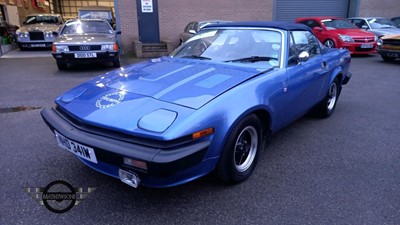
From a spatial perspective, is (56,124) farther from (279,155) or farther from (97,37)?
(97,37)

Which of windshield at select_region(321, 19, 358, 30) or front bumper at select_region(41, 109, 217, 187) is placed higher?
windshield at select_region(321, 19, 358, 30)

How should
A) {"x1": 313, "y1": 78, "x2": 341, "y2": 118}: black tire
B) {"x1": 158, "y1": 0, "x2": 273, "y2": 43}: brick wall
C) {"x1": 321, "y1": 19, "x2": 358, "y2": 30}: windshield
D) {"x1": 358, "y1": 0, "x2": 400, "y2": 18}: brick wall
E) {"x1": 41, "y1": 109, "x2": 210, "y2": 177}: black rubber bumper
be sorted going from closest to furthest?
1. {"x1": 41, "y1": 109, "x2": 210, "y2": 177}: black rubber bumper
2. {"x1": 313, "y1": 78, "x2": 341, "y2": 118}: black tire
3. {"x1": 321, "y1": 19, "x2": 358, "y2": 30}: windshield
4. {"x1": 158, "y1": 0, "x2": 273, "y2": 43}: brick wall
5. {"x1": 358, "y1": 0, "x2": 400, "y2": 18}: brick wall

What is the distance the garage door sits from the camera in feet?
48.6

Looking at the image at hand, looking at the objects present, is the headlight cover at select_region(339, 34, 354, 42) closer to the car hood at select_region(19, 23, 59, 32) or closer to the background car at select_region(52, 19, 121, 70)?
the background car at select_region(52, 19, 121, 70)

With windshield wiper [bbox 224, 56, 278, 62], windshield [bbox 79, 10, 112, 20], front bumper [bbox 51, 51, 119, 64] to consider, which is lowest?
front bumper [bbox 51, 51, 119, 64]

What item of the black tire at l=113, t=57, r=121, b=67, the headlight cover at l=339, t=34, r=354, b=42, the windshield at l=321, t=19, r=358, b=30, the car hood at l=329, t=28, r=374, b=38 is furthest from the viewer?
the windshield at l=321, t=19, r=358, b=30

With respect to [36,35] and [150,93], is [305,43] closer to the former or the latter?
[150,93]

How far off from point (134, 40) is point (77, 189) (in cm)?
1084

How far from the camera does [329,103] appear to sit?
4.58 m

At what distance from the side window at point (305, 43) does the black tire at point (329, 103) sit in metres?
0.61

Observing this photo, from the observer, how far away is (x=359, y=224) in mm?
2166

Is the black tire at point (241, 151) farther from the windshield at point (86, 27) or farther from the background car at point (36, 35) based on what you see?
the background car at point (36, 35)

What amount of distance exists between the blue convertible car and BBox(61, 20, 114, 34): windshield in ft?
20.2

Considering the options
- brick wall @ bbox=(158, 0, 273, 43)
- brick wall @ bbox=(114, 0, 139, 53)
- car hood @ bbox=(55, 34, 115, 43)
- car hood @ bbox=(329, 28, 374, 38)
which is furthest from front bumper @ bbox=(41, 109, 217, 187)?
brick wall @ bbox=(158, 0, 273, 43)
